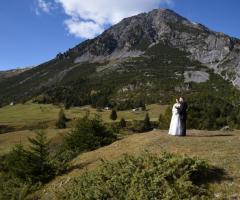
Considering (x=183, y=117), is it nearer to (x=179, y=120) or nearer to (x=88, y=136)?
(x=179, y=120)

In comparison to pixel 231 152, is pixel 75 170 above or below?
below

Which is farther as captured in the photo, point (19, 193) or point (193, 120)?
point (193, 120)

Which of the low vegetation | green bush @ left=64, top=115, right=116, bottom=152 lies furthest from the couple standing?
the low vegetation

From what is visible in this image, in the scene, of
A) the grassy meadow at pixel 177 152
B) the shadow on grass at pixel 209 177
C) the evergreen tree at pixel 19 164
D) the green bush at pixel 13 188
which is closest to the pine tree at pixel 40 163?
the evergreen tree at pixel 19 164

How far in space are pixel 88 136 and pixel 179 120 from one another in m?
6.98

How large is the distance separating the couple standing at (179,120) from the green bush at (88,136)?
5.35m

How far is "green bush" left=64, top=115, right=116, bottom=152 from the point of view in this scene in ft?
103

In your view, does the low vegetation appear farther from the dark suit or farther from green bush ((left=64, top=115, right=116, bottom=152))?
the dark suit

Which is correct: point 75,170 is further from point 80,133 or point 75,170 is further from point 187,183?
point 187,183

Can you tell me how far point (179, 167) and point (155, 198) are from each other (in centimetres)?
266

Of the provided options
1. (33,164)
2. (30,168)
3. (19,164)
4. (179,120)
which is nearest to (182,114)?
(179,120)

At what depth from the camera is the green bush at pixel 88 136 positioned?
31.5m

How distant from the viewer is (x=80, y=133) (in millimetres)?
31781

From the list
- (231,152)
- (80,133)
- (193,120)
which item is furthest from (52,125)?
(231,152)
